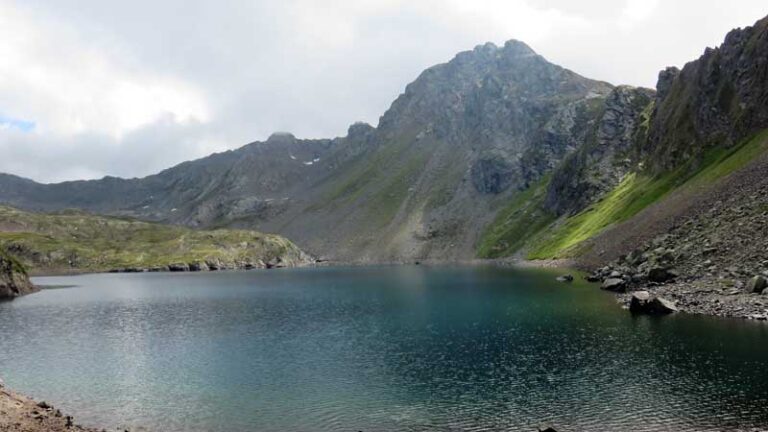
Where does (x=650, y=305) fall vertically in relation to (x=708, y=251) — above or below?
below

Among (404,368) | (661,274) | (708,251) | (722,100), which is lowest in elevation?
(404,368)

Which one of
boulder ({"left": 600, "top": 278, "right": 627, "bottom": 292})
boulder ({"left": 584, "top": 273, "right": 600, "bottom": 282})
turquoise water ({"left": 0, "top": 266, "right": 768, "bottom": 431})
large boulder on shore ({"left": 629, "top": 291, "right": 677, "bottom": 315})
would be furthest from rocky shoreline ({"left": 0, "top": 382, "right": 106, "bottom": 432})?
boulder ({"left": 584, "top": 273, "right": 600, "bottom": 282})

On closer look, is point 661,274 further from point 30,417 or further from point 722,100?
point 722,100

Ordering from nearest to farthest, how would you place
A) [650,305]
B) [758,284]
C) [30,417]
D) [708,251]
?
[30,417]
[758,284]
[650,305]
[708,251]

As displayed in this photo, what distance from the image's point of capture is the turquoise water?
44.5 metres

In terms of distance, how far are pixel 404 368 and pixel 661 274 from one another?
203ft

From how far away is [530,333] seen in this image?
76000 millimetres

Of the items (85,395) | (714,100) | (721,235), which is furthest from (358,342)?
(714,100)

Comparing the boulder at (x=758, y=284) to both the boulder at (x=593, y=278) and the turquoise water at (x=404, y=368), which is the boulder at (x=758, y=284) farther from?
the boulder at (x=593, y=278)

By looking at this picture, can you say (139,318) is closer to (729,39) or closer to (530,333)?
(530,333)

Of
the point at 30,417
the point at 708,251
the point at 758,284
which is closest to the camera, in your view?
the point at 30,417

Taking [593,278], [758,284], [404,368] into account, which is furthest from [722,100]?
[404,368]

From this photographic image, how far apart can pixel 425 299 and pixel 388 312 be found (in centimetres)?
2024

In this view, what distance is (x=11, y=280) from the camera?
16100cm
